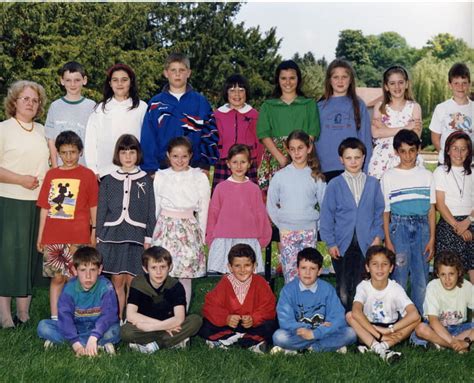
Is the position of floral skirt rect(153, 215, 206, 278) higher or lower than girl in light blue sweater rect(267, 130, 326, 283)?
lower

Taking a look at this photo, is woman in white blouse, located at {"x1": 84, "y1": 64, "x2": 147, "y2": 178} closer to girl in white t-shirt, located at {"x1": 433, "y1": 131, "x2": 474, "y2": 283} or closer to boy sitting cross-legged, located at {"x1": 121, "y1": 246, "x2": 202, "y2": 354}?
boy sitting cross-legged, located at {"x1": 121, "y1": 246, "x2": 202, "y2": 354}

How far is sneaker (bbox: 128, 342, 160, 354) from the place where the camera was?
5.71 metres

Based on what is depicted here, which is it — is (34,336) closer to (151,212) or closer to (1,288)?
(1,288)

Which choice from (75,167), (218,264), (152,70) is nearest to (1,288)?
(75,167)

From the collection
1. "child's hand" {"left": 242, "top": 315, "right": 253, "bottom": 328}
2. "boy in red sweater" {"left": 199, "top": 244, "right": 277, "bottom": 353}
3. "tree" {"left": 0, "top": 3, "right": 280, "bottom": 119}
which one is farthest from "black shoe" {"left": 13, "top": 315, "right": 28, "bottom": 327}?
"tree" {"left": 0, "top": 3, "right": 280, "bottom": 119}

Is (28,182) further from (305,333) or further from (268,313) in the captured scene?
(305,333)

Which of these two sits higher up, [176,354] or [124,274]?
[124,274]

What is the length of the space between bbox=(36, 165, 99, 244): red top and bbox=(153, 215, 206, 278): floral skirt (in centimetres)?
63

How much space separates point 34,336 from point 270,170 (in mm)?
2663

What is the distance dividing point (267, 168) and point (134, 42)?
31875mm

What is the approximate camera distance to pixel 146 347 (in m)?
5.74

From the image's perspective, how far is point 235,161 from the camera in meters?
6.51

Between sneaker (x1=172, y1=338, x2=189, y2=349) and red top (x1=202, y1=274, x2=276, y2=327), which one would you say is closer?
sneaker (x1=172, y1=338, x2=189, y2=349)

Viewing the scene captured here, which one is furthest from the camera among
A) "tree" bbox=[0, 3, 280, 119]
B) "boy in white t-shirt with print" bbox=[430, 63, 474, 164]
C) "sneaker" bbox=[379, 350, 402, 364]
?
"tree" bbox=[0, 3, 280, 119]
